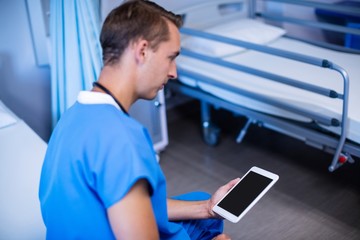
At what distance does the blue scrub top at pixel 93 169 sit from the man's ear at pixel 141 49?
0.43 feet

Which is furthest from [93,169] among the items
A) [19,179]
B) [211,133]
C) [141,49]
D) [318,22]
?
[318,22]

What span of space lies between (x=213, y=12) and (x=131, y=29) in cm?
206

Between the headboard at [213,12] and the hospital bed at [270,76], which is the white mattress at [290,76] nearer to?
the hospital bed at [270,76]

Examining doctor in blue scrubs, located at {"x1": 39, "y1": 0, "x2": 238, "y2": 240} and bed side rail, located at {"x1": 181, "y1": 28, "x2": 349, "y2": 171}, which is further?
bed side rail, located at {"x1": 181, "y1": 28, "x2": 349, "y2": 171}

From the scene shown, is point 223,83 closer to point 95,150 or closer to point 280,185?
point 280,185

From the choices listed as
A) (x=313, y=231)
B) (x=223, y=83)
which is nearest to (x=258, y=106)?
(x=223, y=83)

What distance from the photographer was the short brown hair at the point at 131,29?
39.9 inches

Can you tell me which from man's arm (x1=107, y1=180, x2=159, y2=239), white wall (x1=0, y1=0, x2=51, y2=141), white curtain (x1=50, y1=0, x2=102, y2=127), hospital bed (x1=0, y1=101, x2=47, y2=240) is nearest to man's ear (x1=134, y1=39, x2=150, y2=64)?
man's arm (x1=107, y1=180, x2=159, y2=239)

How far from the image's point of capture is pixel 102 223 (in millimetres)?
1023

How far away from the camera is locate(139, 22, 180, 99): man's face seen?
3.43 ft

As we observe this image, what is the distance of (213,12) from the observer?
117 inches

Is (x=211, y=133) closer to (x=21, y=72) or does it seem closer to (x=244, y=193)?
(x=21, y=72)

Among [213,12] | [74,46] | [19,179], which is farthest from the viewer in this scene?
[213,12]

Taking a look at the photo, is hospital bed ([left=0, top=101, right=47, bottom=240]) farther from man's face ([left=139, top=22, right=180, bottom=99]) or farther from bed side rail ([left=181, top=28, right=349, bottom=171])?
bed side rail ([left=181, top=28, right=349, bottom=171])
